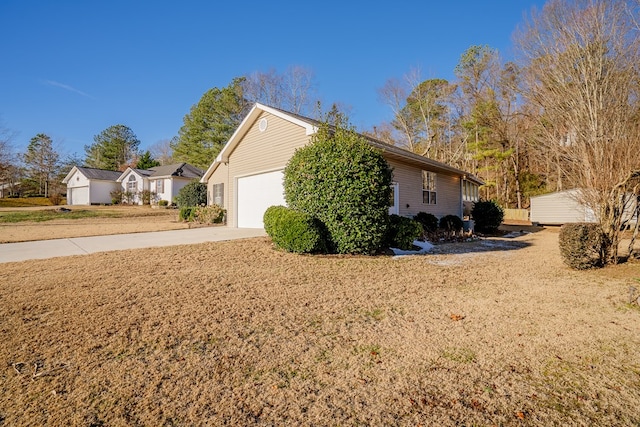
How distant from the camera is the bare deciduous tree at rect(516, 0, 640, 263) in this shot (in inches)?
268

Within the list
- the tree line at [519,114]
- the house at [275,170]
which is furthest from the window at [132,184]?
the house at [275,170]

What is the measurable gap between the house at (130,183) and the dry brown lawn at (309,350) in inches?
1013

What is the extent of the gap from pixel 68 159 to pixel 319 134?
4970 centimetres

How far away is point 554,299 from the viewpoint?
4832 mm

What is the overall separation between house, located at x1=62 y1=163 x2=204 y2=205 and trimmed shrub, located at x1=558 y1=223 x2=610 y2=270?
29.5 metres

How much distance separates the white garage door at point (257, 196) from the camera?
41.2 ft

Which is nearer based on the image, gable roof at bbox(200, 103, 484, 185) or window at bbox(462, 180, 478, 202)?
gable roof at bbox(200, 103, 484, 185)

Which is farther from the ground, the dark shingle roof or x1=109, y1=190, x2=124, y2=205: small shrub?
the dark shingle roof

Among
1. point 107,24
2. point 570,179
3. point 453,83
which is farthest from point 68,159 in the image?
point 570,179

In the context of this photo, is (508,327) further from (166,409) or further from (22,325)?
(22,325)

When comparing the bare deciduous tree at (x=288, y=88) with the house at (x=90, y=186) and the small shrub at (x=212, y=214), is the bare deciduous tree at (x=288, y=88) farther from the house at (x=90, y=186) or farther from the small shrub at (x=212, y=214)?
the house at (x=90, y=186)

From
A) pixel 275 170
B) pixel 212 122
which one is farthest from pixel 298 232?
pixel 212 122

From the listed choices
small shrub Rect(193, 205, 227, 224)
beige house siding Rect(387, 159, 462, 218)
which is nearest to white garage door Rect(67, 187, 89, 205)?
small shrub Rect(193, 205, 227, 224)

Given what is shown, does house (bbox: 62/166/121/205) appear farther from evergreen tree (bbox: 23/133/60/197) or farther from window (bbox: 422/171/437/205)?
window (bbox: 422/171/437/205)
